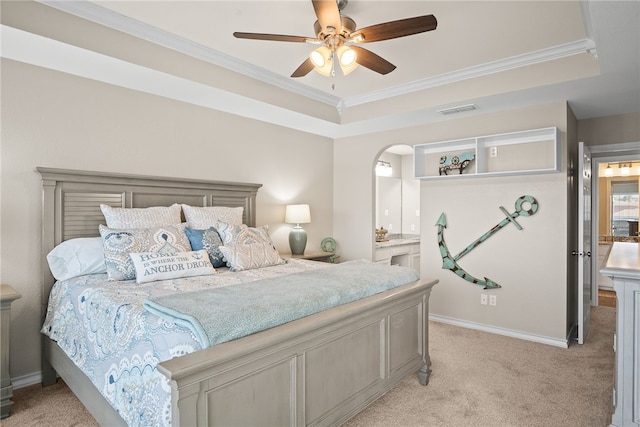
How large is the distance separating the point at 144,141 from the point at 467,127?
3.25 metres

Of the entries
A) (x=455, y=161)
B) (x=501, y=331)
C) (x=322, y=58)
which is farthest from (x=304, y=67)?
(x=501, y=331)

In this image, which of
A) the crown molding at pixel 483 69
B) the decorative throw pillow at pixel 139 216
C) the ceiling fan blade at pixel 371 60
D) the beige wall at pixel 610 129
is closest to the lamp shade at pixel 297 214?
the crown molding at pixel 483 69

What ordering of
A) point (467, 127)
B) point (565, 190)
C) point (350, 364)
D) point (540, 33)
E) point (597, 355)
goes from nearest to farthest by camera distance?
point (350, 364) → point (540, 33) → point (597, 355) → point (565, 190) → point (467, 127)

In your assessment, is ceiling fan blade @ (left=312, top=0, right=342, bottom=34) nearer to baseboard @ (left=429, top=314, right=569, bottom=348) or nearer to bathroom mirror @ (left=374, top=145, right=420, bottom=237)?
baseboard @ (left=429, top=314, right=569, bottom=348)

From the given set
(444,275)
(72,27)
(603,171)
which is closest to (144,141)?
(72,27)

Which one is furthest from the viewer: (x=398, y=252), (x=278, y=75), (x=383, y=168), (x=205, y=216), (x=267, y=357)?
(x=383, y=168)

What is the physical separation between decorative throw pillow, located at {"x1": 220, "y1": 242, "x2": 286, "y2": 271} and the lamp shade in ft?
3.88

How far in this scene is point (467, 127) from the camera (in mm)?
4000

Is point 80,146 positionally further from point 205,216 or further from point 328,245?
point 328,245

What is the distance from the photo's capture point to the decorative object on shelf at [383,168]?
21.2 feet

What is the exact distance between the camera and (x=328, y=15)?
2061 mm

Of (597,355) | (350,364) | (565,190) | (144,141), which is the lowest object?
(597,355)

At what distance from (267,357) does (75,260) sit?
1.78 m

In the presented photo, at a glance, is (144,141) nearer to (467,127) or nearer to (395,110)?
(395,110)
